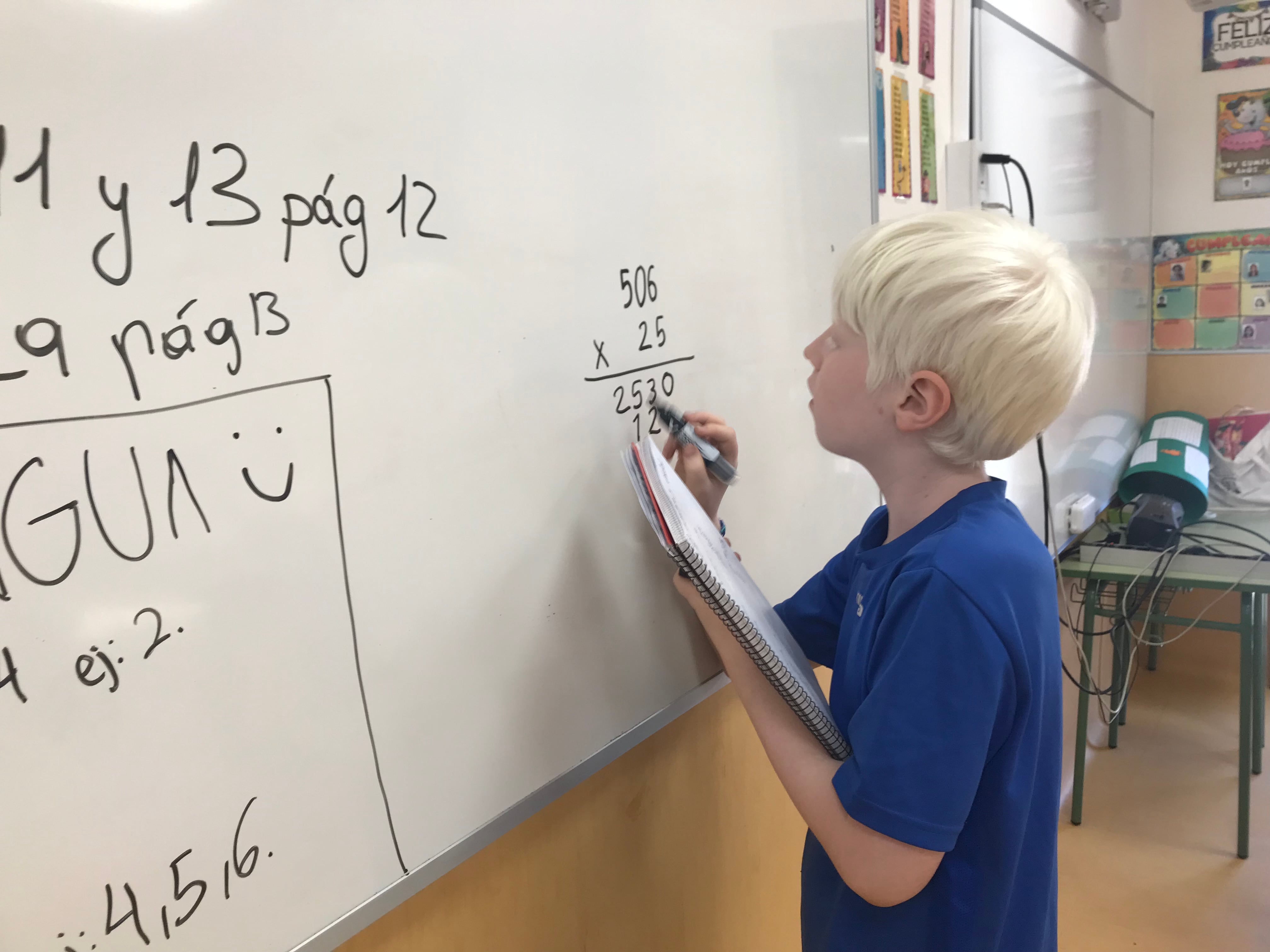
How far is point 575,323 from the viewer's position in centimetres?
80

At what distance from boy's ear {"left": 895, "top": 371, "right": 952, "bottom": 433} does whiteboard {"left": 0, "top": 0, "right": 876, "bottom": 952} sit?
26 cm

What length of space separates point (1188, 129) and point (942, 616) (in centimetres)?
300

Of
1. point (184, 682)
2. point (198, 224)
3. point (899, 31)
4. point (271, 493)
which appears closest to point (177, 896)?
point (184, 682)

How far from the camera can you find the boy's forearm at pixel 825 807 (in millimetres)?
686

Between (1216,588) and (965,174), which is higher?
(965,174)

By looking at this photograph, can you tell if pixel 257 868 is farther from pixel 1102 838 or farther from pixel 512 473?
pixel 1102 838

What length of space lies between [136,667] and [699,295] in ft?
2.13

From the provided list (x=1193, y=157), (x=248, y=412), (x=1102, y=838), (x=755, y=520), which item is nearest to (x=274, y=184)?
(x=248, y=412)

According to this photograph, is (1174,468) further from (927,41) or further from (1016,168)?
(927,41)

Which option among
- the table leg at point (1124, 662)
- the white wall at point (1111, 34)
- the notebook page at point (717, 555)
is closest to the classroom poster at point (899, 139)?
the white wall at point (1111, 34)

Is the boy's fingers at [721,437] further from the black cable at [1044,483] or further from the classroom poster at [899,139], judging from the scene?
the black cable at [1044,483]

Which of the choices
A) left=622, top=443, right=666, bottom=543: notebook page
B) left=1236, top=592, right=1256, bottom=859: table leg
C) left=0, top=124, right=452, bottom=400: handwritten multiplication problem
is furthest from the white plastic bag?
left=0, top=124, right=452, bottom=400: handwritten multiplication problem

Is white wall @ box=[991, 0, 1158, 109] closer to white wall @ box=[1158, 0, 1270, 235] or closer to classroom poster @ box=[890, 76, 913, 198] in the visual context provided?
white wall @ box=[1158, 0, 1270, 235]

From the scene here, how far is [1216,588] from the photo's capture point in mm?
2061
